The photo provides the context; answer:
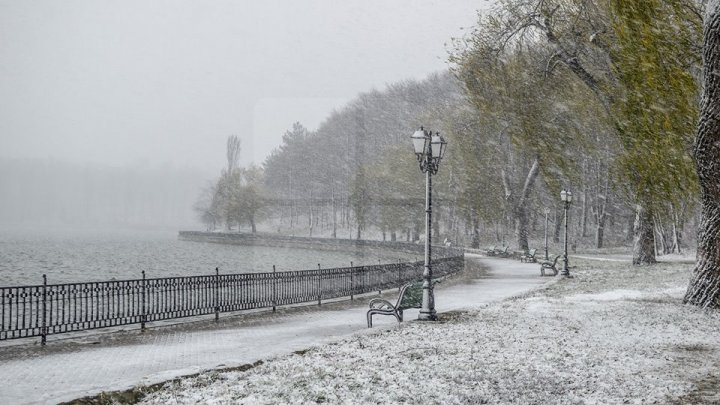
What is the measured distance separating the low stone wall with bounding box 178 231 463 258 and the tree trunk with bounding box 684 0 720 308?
2793cm

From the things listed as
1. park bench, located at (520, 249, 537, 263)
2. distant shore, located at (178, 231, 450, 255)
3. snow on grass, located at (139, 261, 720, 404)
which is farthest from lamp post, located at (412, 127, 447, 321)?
distant shore, located at (178, 231, 450, 255)

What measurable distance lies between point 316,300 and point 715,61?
1284 centimetres

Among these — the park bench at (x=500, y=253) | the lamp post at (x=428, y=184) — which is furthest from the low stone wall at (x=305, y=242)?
the lamp post at (x=428, y=184)

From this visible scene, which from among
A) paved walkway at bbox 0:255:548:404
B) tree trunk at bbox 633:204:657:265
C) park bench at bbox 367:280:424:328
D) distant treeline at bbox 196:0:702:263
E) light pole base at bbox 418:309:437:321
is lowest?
paved walkway at bbox 0:255:548:404

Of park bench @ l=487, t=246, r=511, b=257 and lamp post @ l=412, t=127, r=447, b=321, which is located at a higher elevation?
lamp post @ l=412, t=127, r=447, b=321

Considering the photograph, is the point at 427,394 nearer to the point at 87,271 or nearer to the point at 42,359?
the point at 42,359

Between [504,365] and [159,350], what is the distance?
6.71 m

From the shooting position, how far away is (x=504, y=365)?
30.2 feet

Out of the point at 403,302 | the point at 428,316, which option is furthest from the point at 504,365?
the point at 403,302

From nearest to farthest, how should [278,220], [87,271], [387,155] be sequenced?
1. [87,271]
2. [387,155]
3. [278,220]

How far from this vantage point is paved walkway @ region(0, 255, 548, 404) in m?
9.10

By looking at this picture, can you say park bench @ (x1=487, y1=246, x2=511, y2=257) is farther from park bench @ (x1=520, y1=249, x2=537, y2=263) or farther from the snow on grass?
the snow on grass

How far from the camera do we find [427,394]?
762 centimetres

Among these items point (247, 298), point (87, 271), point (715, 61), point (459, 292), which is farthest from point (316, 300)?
point (87, 271)
